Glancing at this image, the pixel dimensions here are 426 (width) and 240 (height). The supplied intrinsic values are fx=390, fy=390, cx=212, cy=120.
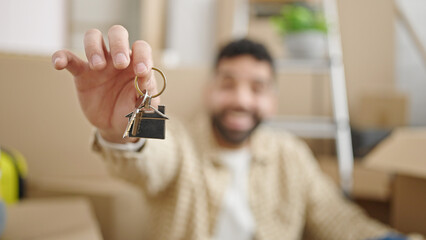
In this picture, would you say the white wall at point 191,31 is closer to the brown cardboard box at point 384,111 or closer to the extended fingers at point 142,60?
the brown cardboard box at point 384,111

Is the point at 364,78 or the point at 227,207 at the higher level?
the point at 364,78

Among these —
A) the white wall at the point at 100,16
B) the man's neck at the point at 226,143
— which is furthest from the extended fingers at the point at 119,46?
the white wall at the point at 100,16

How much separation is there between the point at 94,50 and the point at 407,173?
0.51 m

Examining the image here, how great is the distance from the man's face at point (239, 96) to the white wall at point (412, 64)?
1.09m

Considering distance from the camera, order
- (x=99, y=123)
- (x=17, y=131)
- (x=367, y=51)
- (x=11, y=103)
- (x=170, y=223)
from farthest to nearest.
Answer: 1. (x=367, y=51)
2. (x=170, y=223)
3. (x=17, y=131)
4. (x=11, y=103)
5. (x=99, y=123)

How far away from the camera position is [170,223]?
2.56 ft

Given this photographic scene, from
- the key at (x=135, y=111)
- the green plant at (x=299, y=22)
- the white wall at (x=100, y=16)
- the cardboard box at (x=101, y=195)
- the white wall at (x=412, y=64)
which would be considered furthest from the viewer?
the white wall at (x=412, y=64)

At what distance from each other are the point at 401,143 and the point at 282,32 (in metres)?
0.69

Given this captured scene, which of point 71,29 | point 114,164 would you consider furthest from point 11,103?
point 71,29

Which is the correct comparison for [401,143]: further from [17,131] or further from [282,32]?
[282,32]

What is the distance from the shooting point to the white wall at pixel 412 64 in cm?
167

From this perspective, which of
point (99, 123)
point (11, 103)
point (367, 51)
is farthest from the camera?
point (367, 51)

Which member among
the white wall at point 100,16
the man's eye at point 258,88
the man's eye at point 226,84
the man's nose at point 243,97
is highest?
the white wall at point 100,16

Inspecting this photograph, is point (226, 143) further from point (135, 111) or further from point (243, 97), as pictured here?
point (135, 111)
